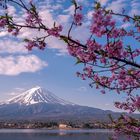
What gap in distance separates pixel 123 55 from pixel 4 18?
2.32 meters

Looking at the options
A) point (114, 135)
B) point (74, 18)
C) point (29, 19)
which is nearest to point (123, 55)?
point (74, 18)

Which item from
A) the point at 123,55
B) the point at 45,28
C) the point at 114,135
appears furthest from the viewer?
the point at 114,135

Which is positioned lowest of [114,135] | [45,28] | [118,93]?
[114,135]

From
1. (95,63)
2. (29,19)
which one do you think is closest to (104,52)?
(95,63)

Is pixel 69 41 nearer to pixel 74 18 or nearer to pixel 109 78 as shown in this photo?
pixel 74 18

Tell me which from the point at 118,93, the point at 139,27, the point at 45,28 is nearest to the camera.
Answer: the point at 45,28

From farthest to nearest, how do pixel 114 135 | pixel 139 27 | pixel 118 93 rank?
pixel 114 135
pixel 118 93
pixel 139 27

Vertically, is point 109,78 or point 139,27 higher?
point 139,27

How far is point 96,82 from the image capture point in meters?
9.66

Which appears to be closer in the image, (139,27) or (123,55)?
(123,55)

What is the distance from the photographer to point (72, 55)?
8852mm

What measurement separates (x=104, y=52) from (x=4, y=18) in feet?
6.33

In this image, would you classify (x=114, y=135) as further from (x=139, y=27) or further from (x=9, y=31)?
(x=9, y=31)

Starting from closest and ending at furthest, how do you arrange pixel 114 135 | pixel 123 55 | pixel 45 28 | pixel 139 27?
1. pixel 45 28
2. pixel 123 55
3. pixel 139 27
4. pixel 114 135
